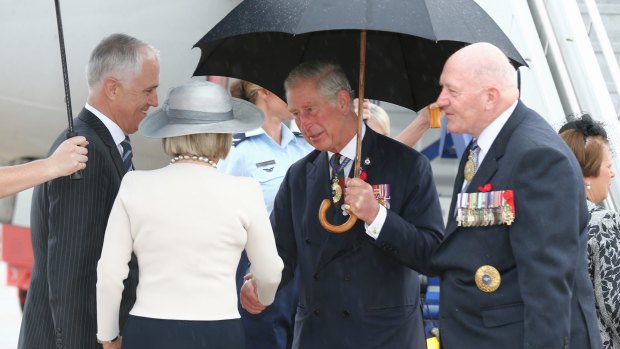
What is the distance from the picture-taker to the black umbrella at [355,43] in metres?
3.49

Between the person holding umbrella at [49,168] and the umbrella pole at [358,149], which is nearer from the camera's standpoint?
the person holding umbrella at [49,168]

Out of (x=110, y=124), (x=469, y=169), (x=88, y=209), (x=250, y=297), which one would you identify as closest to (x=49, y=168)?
(x=88, y=209)

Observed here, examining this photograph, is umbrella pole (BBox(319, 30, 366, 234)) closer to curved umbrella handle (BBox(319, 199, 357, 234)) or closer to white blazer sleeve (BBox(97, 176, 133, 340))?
curved umbrella handle (BBox(319, 199, 357, 234))

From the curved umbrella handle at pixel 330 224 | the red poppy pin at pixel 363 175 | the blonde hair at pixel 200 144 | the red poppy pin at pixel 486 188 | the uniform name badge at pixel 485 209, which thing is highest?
the blonde hair at pixel 200 144

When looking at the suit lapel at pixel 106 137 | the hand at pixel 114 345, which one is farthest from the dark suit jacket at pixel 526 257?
the suit lapel at pixel 106 137

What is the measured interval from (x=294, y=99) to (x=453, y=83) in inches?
33.8

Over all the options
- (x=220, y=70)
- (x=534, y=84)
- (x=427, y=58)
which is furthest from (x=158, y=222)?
(x=534, y=84)

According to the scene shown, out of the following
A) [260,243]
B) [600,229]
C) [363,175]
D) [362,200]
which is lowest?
[600,229]

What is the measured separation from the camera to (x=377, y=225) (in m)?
3.63

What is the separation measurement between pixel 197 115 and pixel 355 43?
112 centimetres

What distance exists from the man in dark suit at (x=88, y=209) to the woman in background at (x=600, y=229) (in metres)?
1.78

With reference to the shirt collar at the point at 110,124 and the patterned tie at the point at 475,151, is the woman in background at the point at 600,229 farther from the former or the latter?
the shirt collar at the point at 110,124

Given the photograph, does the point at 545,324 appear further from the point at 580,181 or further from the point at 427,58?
the point at 427,58

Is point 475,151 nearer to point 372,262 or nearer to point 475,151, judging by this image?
point 475,151
